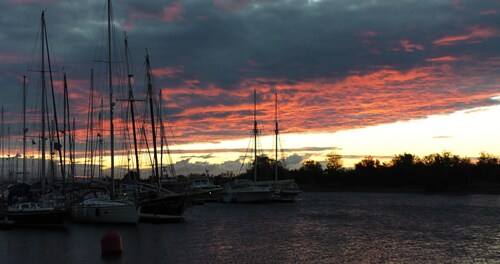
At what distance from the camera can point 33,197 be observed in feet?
219

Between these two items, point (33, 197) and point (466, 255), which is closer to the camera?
point (466, 255)

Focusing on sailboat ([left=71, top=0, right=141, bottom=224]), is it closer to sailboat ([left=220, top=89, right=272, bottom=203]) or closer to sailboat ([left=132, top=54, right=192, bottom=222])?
sailboat ([left=132, top=54, right=192, bottom=222])

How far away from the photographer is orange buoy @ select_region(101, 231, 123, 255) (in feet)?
138

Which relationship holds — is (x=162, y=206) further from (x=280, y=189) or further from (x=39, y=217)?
(x=280, y=189)

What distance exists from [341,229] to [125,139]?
110 feet

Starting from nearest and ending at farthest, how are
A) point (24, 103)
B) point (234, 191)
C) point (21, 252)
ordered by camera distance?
point (21, 252)
point (24, 103)
point (234, 191)

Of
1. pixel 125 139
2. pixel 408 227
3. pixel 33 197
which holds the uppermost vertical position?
pixel 125 139

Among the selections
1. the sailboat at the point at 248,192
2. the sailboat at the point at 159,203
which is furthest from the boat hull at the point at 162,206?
the sailboat at the point at 248,192

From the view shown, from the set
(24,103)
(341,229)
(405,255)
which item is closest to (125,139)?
(24,103)

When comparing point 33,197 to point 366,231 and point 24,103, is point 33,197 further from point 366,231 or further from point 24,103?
point 366,231

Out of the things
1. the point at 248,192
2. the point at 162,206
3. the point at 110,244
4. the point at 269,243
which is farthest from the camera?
the point at 248,192

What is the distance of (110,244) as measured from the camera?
4194 centimetres

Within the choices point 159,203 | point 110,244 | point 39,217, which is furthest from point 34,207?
point 110,244

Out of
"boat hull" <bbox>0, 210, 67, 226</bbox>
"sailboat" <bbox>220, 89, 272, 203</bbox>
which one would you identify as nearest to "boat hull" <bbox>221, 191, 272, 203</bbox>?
"sailboat" <bbox>220, 89, 272, 203</bbox>
